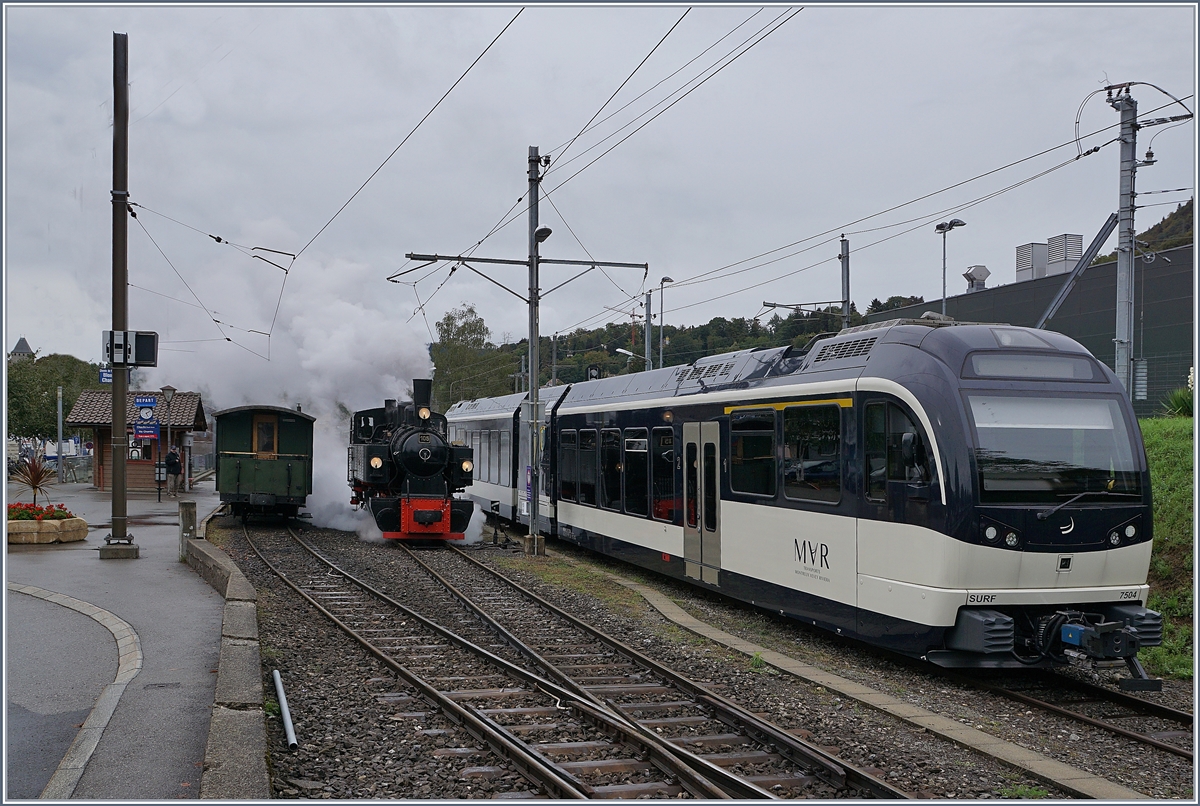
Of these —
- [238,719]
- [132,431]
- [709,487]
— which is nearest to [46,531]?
[709,487]

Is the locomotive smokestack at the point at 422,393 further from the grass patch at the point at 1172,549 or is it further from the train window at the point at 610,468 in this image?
the grass patch at the point at 1172,549

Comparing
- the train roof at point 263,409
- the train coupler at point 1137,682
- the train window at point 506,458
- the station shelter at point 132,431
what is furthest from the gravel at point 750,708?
the station shelter at point 132,431

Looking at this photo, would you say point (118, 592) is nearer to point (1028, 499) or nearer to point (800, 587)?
point (800, 587)

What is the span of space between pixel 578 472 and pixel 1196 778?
39.7 feet

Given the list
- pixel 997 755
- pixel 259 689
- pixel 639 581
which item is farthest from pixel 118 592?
pixel 997 755

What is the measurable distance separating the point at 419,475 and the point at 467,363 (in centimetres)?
4305

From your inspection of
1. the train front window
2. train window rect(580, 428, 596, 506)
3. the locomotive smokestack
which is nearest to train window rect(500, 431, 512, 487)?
the locomotive smokestack

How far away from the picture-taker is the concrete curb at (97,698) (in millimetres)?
5371

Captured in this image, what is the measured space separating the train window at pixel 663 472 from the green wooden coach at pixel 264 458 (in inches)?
490

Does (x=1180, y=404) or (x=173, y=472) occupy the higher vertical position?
(x=1180, y=404)

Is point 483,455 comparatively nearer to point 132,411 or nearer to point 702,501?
point 702,501

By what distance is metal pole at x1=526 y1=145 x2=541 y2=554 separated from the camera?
59.8 ft

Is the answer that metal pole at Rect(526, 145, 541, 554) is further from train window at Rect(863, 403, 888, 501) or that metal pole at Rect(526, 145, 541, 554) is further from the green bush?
the green bush

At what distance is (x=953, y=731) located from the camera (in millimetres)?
6754
